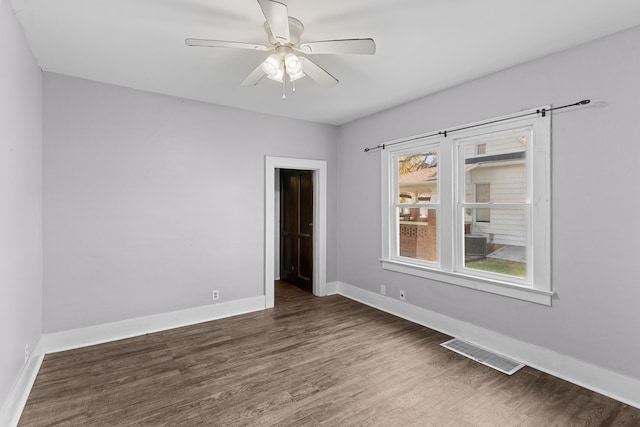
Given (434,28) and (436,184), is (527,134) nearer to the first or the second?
(436,184)

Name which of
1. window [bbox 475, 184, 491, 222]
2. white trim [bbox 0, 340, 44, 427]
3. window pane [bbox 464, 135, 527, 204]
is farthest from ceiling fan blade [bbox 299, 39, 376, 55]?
white trim [bbox 0, 340, 44, 427]

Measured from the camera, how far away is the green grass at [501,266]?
2934 mm

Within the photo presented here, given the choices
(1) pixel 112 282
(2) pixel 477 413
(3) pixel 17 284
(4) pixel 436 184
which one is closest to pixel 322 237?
(4) pixel 436 184

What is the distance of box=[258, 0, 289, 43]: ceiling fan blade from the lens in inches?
63.4

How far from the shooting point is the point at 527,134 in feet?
9.34

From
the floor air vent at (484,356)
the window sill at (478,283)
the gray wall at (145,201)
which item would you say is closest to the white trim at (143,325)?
the gray wall at (145,201)

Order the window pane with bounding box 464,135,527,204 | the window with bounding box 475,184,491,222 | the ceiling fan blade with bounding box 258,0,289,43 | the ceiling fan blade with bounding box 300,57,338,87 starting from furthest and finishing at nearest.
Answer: the window with bounding box 475,184,491,222
the window pane with bounding box 464,135,527,204
the ceiling fan blade with bounding box 300,57,338,87
the ceiling fan blade with bounding box 258,0,289,43

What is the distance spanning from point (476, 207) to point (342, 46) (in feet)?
7.22

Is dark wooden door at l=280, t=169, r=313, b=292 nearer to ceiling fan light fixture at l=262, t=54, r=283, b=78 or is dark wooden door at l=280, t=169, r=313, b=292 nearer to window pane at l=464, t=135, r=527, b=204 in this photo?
window pane at l=464, t=135, r=527, b=204

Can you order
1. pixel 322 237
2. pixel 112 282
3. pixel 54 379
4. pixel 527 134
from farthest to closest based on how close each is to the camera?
pixel 322 237
pixel 112 282
pixel 527 134
pixel 54 379

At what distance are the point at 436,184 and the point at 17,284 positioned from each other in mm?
3910

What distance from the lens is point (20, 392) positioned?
2.20 m

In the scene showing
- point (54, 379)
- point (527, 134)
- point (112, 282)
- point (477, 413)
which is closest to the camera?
point (477, 413)

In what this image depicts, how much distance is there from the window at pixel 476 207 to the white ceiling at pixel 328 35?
0.68 meters
